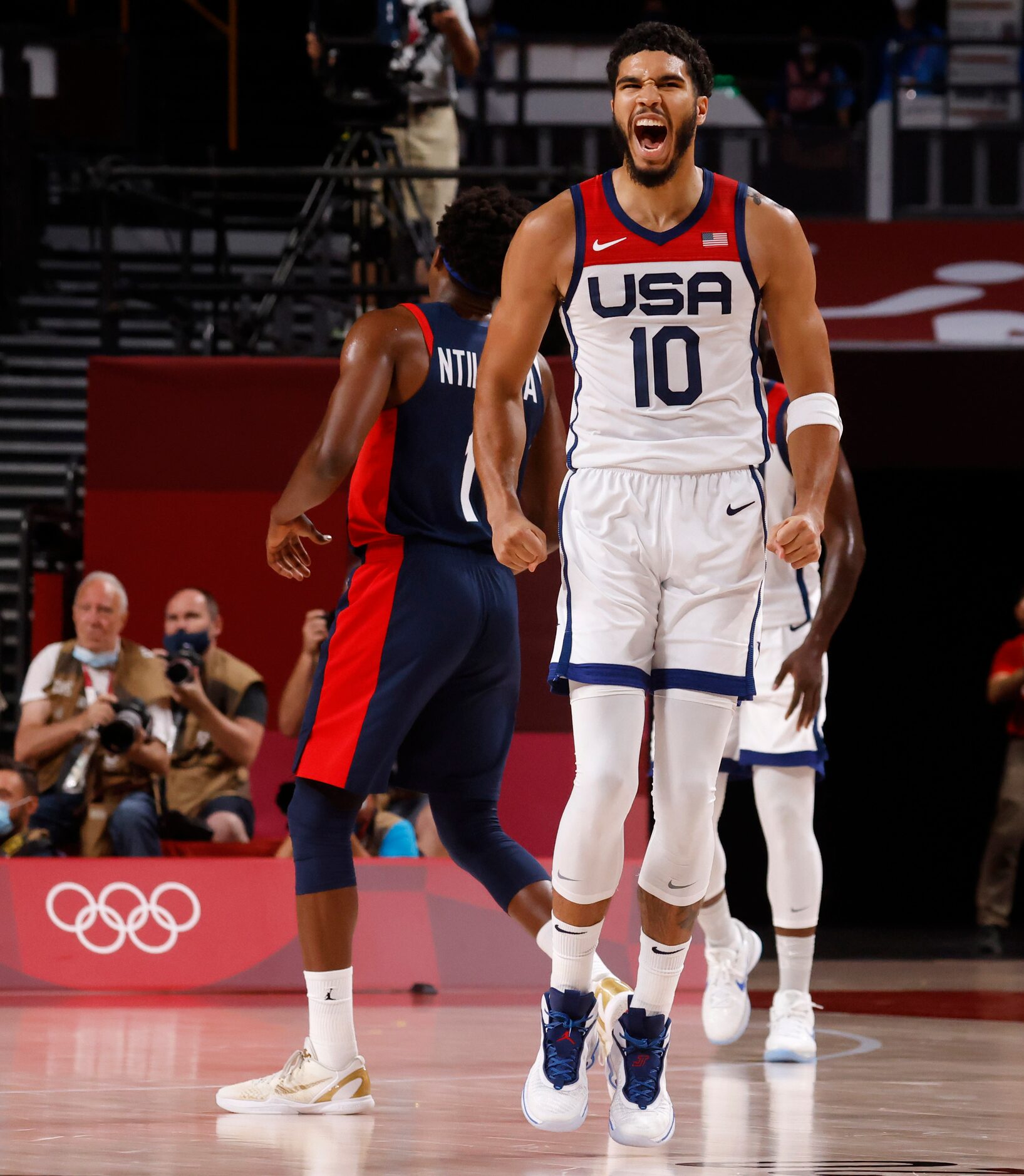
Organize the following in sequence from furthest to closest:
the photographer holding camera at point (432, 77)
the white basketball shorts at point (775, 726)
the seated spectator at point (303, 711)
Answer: the photographer holding camera at point (432, 77), the seated spectator at point (303, 711), the white basketball shorts at point (775, 726)

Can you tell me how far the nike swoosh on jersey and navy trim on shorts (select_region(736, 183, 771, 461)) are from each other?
0.71 ft

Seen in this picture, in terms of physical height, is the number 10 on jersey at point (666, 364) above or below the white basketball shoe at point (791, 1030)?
above

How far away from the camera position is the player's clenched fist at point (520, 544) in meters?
3.25

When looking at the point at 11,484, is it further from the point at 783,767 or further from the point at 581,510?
the point at 581,510

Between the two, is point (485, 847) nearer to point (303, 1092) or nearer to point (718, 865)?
point (303, 1092)

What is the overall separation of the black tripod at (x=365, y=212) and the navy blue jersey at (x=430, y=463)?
433 cm

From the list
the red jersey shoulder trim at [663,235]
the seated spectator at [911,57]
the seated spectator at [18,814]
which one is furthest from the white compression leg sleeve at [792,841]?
the seated spectator at [911,57]

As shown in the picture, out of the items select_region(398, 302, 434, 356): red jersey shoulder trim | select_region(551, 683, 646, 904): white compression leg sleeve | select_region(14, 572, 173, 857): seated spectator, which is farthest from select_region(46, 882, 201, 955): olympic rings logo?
select_region(551, 683, 646, 904): white compression leg sleeve

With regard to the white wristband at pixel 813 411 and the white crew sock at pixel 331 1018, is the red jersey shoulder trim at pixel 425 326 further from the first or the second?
the white crew sock at pixel 331 1018

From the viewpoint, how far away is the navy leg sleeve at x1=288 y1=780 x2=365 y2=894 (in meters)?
3.78

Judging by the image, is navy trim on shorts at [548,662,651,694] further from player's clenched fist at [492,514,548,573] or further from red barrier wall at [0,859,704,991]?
red barrier wall at [0,859,704,991]

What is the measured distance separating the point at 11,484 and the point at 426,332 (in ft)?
25.9

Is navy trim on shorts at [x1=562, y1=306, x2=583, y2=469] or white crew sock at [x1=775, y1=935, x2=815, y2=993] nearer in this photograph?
navy trim on shorts at [x1=562, y1=306, x2=583, y2=469]

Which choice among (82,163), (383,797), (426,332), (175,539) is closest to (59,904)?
(383,797)
